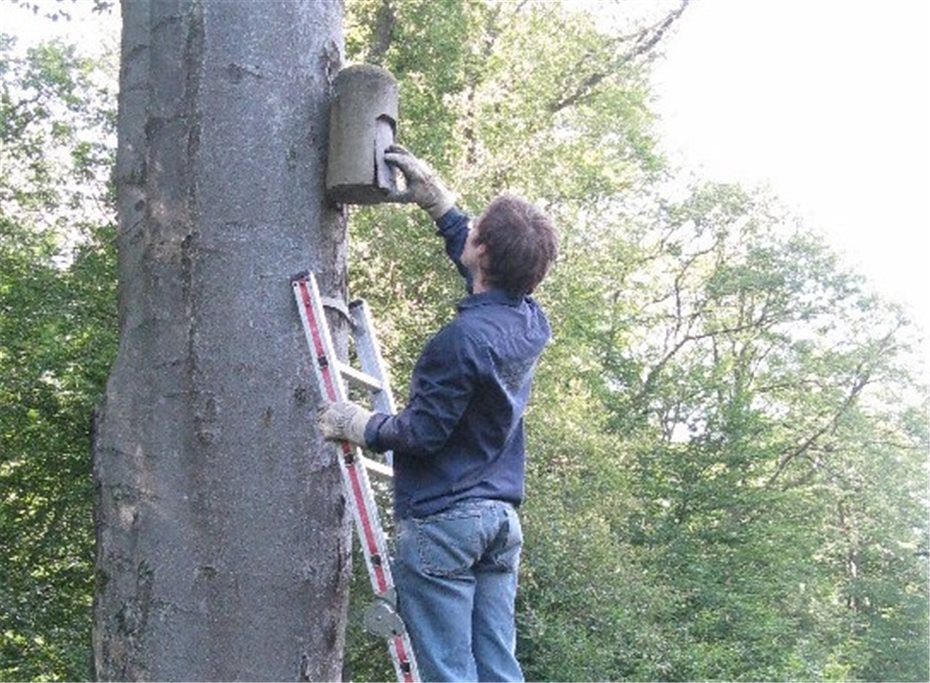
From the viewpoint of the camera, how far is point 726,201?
19953 mm

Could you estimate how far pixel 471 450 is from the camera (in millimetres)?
2609

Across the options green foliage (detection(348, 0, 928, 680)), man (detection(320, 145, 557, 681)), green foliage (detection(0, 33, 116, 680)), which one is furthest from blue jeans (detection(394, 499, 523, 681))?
green foliage (detection(348, 0, 928, 680))

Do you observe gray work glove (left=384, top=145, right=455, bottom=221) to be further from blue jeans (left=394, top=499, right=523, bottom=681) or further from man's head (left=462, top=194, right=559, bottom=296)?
blue jeans (left=394, top=499, right=523, bottom=681)

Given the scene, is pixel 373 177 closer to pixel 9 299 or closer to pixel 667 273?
pixel 9 299

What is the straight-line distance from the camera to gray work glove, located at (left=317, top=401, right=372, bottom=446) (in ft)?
8.02

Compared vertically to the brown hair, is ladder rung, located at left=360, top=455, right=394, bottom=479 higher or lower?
lower

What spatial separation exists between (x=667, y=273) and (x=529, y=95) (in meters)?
9.00

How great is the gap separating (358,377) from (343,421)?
14.5 inches

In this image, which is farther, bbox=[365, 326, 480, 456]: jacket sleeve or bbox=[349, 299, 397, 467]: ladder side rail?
bbox=[349, 299, 397, 467]: ladder side rail

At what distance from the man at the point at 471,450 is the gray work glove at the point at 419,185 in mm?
30

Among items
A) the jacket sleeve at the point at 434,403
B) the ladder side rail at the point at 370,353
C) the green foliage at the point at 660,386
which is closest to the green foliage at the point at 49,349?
the green foliage at the point at 660,386

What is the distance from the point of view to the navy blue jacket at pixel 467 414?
248 centimetres

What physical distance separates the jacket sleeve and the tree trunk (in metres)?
0.15

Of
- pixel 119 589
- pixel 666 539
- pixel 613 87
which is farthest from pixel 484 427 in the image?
pixel 666 539
